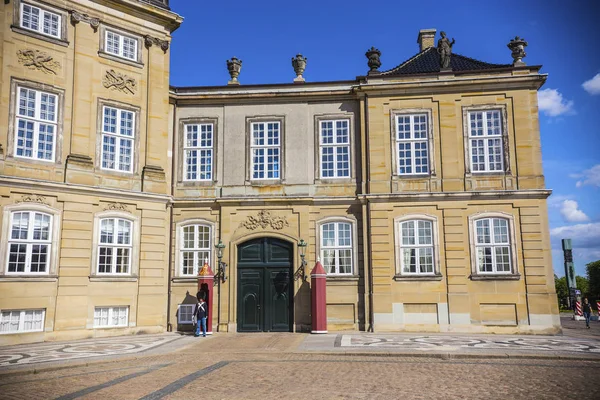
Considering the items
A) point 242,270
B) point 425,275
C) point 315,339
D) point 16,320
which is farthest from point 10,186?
point 425,275

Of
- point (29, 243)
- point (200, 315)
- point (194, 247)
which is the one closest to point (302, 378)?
point (200, 315)

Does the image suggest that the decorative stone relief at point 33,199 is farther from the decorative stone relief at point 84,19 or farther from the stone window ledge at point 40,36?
the decorative stone relief at point 84,19

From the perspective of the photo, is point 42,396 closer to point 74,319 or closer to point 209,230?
point 74,319

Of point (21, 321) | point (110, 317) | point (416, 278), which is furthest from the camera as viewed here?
point (416, 278)

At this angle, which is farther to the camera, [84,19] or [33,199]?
[84,19]

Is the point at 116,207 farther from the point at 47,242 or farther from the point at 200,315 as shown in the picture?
the point at 200,315

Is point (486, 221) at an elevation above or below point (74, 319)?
above

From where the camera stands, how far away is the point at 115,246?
19.4 metres

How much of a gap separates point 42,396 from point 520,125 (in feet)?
59.7

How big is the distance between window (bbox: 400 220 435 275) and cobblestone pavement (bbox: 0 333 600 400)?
260 inches

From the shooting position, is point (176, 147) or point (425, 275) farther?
point (176, 147)

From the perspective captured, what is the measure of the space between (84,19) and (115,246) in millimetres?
8311

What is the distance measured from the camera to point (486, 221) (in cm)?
2019

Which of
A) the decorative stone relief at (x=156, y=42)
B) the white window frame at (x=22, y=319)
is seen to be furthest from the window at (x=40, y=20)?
the white window frame at (x=22, y=319)
